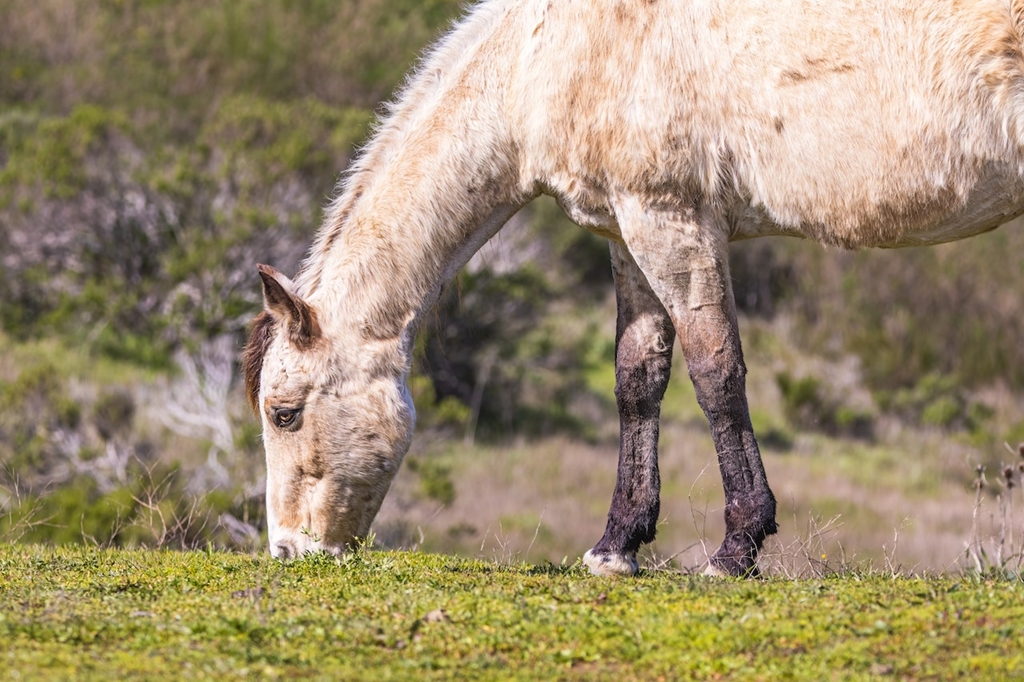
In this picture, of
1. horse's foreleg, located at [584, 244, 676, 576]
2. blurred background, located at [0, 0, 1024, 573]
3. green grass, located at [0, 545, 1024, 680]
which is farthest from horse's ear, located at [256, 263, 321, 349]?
blurred background, located at [0, 0, 1024, 573]

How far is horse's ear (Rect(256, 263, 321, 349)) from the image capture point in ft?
17.4

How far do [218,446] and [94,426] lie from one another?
4.59ft

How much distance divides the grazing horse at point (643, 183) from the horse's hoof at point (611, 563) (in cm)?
1

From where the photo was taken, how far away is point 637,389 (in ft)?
18.6

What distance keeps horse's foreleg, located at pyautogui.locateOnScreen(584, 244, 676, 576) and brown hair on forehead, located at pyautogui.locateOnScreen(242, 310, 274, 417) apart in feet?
5.35

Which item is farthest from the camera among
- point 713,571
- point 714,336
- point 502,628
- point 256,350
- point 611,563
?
point 256,350

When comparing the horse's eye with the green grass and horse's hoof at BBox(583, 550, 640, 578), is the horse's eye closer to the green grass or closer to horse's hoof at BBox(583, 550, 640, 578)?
the green grass

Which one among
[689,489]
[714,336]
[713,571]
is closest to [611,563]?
[713,571]

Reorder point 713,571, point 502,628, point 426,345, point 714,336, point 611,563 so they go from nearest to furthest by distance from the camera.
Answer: point 502,628
point 713,571
point 714,336
point 611,563
point 426,345

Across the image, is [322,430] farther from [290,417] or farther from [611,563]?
[611,563]

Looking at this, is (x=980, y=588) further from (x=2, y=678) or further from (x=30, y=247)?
(x=30, y=247)

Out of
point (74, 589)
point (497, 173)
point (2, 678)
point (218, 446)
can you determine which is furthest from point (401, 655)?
point (218, 446)

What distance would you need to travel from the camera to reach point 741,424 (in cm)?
521

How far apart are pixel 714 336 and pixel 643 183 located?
73 centimetres
